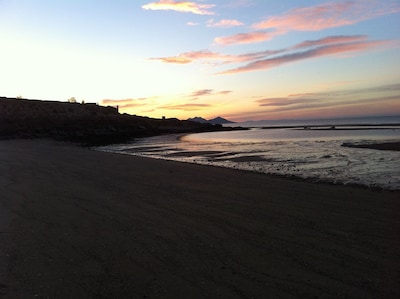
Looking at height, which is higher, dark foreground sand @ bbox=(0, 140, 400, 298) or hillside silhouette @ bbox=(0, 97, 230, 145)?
hillside silhouette @ bbox=(0, 97, 230, 145)

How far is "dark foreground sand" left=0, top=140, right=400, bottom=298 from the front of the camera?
12.2 feet

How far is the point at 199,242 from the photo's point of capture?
4.98 m

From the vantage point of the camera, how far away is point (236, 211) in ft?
21.5

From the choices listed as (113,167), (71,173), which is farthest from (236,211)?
(113,167)

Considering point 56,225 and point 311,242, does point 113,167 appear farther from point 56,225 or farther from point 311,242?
point 311,242

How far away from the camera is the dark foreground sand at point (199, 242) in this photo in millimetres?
3732

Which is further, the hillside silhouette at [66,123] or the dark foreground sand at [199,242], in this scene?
the hillside silhouette at [66,123]

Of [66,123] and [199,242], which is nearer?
[199,242]

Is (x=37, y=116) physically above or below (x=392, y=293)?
above

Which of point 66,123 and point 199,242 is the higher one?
point 66,123

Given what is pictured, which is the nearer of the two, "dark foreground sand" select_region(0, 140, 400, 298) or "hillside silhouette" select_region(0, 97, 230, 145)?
"dark foreground sand" select_region(0, 140, 400, 298)

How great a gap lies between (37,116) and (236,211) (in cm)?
4810

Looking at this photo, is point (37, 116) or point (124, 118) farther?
point (124, 118)

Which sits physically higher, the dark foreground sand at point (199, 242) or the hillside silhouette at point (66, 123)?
the hillside silhouette at point (66, 123)
